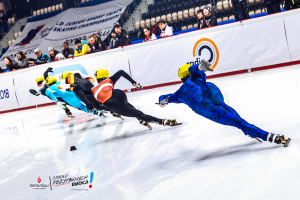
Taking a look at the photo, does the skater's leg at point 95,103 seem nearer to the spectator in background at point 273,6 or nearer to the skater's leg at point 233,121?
the skater's leg at point 233,121

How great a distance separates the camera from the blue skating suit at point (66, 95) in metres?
7.57

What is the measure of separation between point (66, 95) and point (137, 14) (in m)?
10.5

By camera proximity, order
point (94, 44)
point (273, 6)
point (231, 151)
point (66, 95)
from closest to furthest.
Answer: point (231, 151)
point (66, 95)
point (273, 6)
point (94, 44)

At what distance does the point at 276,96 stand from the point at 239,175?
9.48 ft

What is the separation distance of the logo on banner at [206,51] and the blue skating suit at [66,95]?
135 inches

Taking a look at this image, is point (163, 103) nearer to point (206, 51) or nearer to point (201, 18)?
point (206, 51)

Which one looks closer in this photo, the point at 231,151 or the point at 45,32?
the point at 231,151

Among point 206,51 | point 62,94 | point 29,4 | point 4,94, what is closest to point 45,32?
point 29,4

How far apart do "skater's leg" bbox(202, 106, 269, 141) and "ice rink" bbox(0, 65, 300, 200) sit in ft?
0.64

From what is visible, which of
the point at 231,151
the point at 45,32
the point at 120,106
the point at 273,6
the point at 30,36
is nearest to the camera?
the point at 231,151

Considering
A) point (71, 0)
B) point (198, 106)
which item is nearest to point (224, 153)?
point (198, 106)

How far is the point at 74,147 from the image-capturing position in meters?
4.81

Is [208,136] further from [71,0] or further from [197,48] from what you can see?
[71,0]

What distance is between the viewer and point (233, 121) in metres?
3.21
